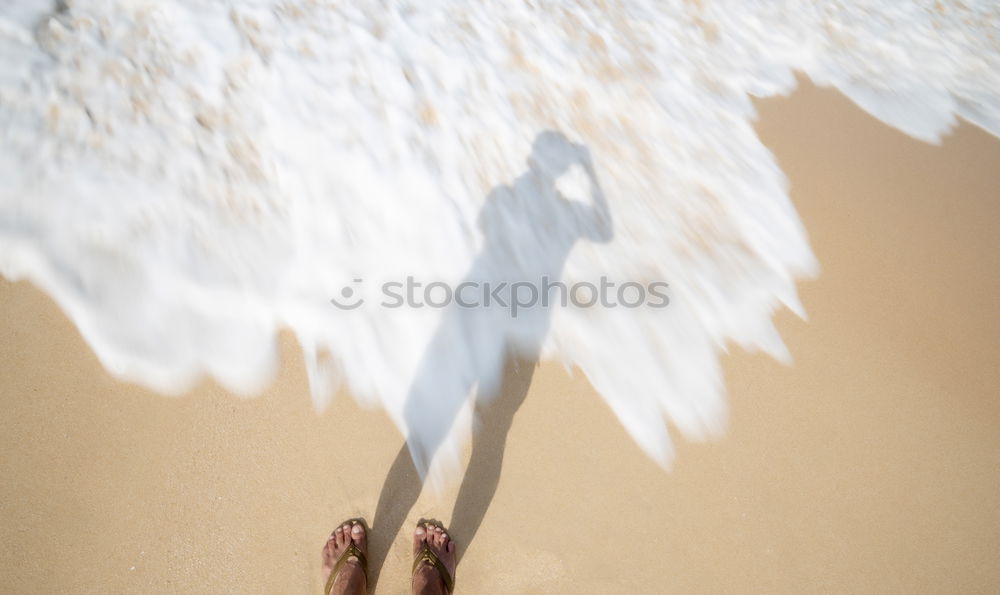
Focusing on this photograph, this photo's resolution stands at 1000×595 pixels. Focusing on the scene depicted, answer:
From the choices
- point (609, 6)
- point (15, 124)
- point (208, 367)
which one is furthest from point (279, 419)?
point (609, 6)

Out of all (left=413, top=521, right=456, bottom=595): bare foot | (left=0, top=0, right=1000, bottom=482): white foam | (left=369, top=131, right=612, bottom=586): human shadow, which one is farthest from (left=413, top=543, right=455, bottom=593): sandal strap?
(left=0, top=0, right=1000, bottom=482): white foam

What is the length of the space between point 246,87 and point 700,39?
130 inches

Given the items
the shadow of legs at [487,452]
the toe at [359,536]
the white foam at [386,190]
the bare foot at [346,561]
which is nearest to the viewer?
the bare foot at [346,561]

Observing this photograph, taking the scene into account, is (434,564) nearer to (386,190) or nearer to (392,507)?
(392,507)

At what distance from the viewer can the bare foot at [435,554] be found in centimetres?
164

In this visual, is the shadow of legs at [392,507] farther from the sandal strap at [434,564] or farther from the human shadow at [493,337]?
the sandal strap at [434,564]

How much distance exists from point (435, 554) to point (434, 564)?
0.11 ft

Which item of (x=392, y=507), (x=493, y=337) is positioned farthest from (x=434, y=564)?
(x=493, y=337)

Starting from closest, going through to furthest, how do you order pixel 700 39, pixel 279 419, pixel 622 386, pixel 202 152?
pixel 279 419 < pixel 622 386 < pixel 202 152 < pixel 700 39

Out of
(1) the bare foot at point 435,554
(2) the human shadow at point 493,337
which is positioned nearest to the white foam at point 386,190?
(2) the human shadow at point 493,337

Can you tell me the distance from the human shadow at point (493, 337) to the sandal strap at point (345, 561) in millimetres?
67

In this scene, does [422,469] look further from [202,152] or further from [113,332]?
[202,152]

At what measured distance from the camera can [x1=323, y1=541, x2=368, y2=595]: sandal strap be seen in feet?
5.18

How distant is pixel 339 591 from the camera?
158 centimetres
